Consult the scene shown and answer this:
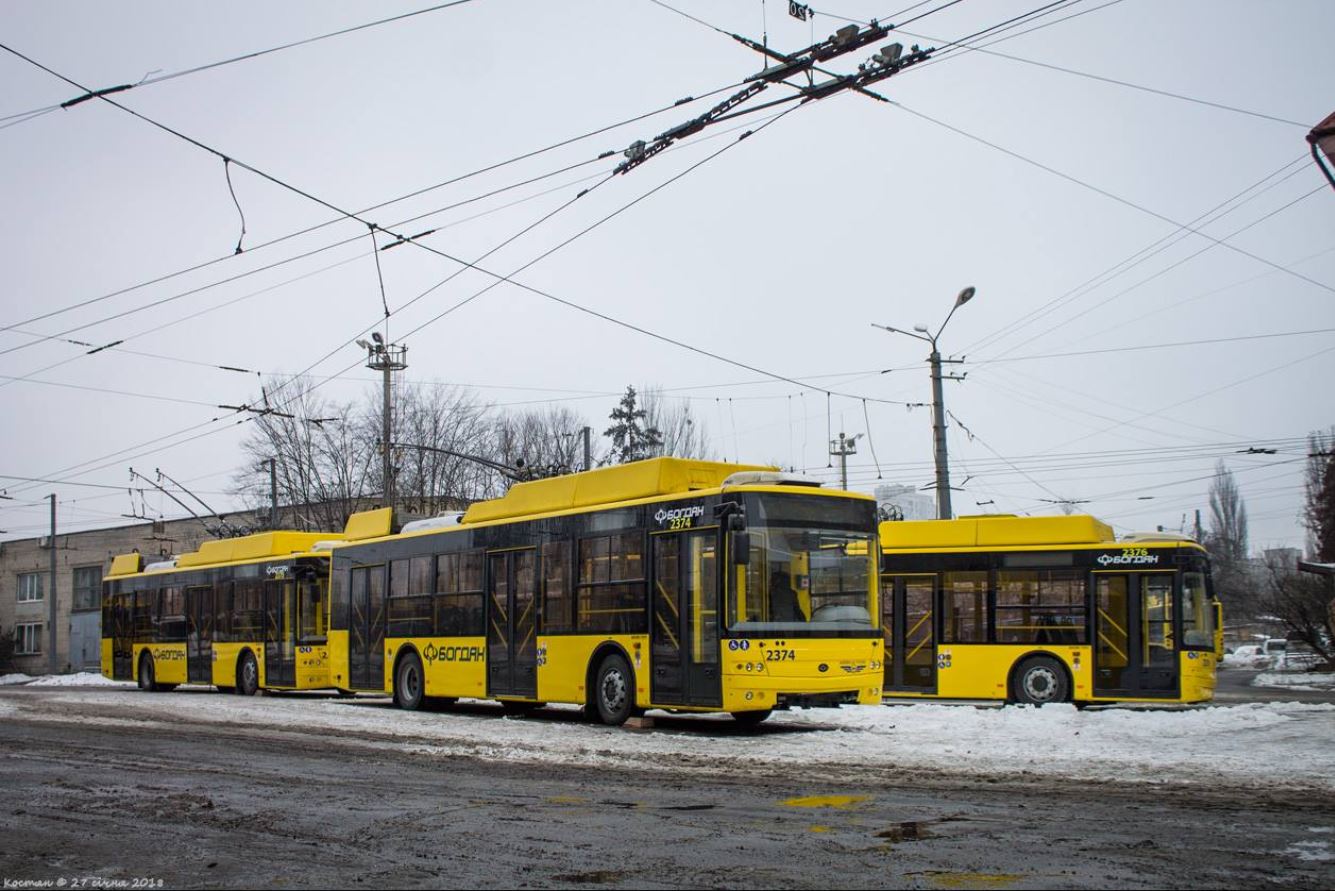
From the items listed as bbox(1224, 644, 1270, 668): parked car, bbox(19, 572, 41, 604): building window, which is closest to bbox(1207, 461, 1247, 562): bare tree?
bbox(1224, 644, 1270, 668): parked car

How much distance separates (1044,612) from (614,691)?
7.87 metres

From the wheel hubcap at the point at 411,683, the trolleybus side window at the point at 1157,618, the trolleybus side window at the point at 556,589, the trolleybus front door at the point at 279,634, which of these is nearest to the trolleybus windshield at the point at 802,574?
the trolleybus side window at the point at 556,589

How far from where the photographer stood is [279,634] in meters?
27.6

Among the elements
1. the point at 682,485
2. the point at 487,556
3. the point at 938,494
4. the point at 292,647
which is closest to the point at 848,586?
the point at 682,485

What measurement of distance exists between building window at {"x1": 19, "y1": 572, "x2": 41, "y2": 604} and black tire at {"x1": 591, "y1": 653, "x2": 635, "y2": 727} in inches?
2466

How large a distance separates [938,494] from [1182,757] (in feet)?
50.9

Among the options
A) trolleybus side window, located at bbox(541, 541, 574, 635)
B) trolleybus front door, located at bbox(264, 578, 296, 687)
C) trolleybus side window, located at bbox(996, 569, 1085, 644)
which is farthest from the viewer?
trolleybus front door, located at bbox(264, 578, 296, 687)

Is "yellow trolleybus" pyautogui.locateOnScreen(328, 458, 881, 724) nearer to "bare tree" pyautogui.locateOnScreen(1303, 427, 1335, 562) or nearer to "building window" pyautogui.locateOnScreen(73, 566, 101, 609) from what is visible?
"bare tree" pyautogui.locateOnScreen(1303, 427, 1335, 562)

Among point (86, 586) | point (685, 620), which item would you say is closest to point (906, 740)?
point (685, 620)

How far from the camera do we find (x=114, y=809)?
9.50 meters

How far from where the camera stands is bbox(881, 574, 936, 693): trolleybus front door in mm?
21906

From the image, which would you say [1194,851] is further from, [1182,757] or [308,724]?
[308,724]

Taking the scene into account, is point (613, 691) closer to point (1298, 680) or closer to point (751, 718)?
point (751, 718)

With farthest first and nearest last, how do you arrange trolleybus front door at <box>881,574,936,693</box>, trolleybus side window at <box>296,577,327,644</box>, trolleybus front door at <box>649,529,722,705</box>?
trolleybus side window at <box>296,577,327,644</box>, trolleybus front door at <box>881,574,936,693</box>, trolleybus front door at <box>649,529,722,705</box>
